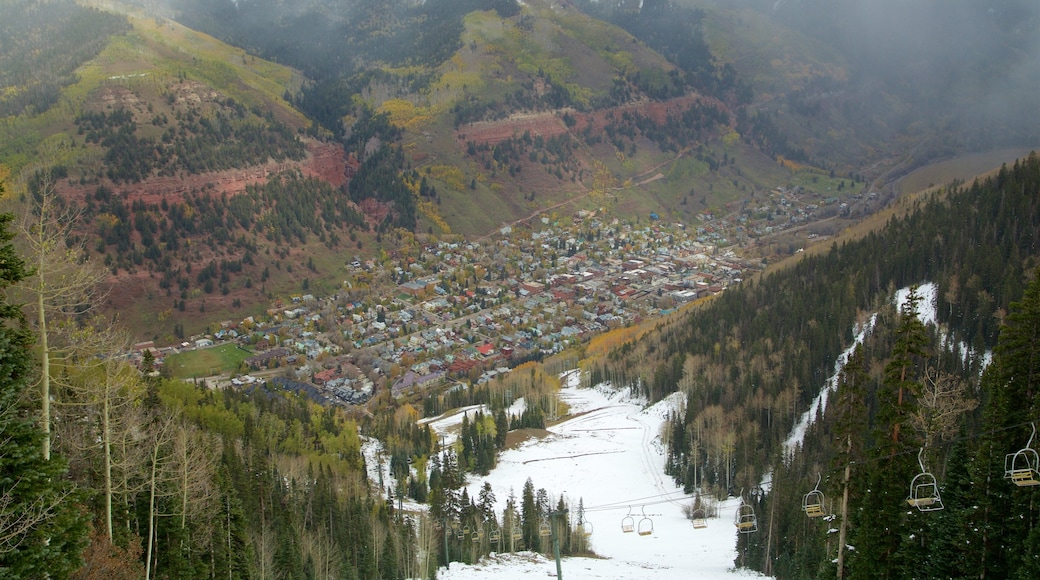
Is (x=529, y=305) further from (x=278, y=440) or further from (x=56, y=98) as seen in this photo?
(x=56, y=98)

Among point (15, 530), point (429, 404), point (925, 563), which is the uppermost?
point (429, 404)

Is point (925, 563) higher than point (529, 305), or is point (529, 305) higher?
point (529, 305)

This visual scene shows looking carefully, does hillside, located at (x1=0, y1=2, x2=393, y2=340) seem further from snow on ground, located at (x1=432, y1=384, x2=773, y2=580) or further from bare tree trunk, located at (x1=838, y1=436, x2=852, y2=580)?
bare tree trunk, located at (x1=838, y1=436, x2=852, y2=580)

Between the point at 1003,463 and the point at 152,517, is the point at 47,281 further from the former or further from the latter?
the point at 1003,463

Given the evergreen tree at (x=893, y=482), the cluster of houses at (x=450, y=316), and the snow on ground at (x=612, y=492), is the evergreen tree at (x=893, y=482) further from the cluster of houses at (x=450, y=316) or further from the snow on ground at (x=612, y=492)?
the cluster of houses at (x=450, y=316)

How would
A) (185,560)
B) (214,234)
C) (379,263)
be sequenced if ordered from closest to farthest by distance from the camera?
(185,560)
(214,234)
(379,263)

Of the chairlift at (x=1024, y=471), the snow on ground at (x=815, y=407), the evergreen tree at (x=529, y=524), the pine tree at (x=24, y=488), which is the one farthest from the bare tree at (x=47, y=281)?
the snow on ground at (x=815, y=407)

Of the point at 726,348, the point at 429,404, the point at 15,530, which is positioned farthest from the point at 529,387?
the point at 15,530
